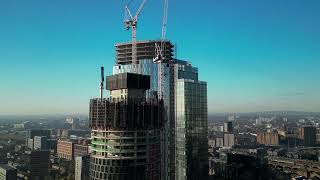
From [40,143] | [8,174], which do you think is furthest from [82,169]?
[40,143]

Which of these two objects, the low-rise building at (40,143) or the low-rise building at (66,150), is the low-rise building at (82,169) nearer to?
the low-rise building at (66,150)

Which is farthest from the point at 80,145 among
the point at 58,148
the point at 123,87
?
the point at 123,87

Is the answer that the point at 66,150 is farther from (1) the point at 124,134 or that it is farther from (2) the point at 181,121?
(1) the point at 124,134

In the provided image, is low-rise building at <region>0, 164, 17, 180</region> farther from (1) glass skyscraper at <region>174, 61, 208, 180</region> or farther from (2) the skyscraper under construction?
(2) the skyscraper under construction

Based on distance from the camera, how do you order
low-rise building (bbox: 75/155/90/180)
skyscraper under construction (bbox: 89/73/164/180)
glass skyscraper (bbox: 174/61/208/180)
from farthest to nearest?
low-rise building (bbox: 75/155/90/180)
glass skyscraper (bbox: 174/61/208/180)
skyscraper under construction (bbox: 89/73/164/180)

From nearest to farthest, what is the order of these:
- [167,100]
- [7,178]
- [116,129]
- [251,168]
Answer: [116,129], [167,100], [251,168], [7,178]

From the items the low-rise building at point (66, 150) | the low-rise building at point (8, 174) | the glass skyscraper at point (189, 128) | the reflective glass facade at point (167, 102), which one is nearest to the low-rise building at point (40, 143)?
the low-rise building at point (66, 150)

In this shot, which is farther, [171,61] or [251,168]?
[251,168]

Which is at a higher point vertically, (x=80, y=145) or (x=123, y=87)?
(x=123, y=87)

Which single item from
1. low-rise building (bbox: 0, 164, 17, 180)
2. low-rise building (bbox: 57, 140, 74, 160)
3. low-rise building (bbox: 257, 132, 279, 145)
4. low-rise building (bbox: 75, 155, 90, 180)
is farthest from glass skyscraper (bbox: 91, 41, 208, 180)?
low-rise building (bbox: 257, 132, 279, 145)

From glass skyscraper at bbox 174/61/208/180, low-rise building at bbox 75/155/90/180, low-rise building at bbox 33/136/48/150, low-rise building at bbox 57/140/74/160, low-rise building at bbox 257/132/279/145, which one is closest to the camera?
glass skyscraper at bbox 174/61/208/180

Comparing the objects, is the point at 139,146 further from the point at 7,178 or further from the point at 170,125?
the point at 7,178
